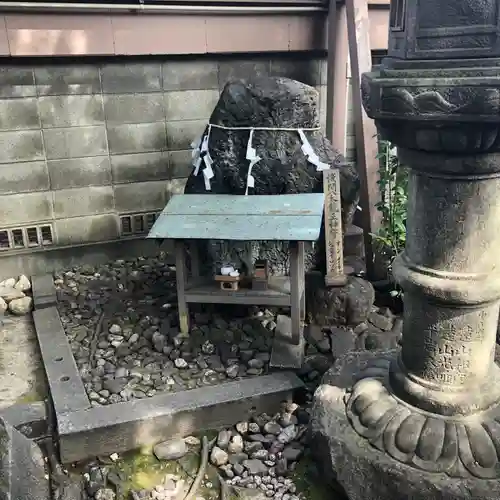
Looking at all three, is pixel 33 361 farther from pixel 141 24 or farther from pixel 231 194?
pixel 141 24

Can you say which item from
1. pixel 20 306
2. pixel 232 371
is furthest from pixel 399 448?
pixel 20 306

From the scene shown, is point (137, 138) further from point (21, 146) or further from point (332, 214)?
point (332, 214)

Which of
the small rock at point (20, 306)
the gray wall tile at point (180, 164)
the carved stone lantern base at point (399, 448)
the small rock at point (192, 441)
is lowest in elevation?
the small rock at point (192, 441)

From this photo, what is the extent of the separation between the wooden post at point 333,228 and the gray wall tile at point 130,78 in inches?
84.6

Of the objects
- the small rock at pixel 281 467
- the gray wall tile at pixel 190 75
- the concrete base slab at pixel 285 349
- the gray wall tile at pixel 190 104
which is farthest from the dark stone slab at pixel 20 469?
the gray wall tile at pixel 190 75

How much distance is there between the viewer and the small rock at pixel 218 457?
315cm

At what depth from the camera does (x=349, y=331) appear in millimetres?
4367

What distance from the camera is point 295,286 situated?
3.89 m

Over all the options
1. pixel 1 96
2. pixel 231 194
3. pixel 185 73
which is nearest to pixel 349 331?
pixel 231 194

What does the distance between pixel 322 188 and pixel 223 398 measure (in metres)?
2.11

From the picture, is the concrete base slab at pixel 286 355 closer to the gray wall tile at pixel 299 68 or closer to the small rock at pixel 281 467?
the small rock at pixel 281 467

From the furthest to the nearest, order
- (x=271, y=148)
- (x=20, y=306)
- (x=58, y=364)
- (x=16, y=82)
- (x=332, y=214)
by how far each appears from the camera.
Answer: (x=16, y=82) → (x=20, y=306) → (x=271, y=148) → (x=332, y=214) → (x=58, y=364)

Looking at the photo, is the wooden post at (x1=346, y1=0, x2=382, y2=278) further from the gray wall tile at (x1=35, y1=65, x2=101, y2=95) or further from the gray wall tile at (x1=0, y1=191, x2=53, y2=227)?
Result: the gray wall tile at (x1=0, y1=191, x2=53, y2=227)

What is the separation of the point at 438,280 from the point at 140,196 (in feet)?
12.6
